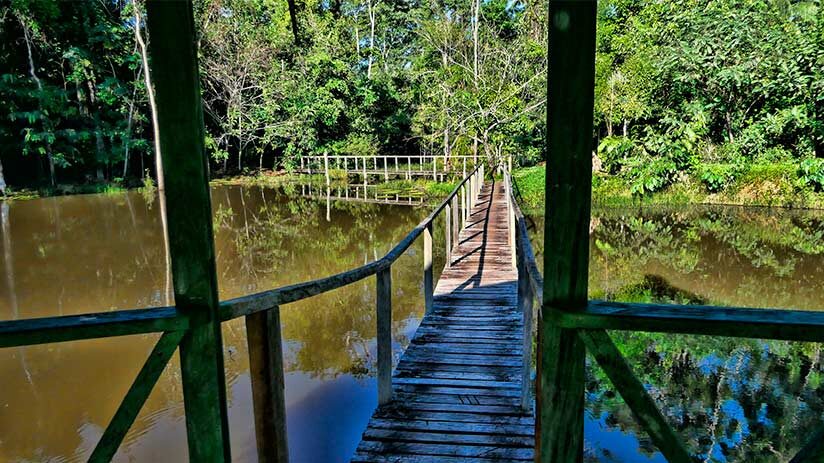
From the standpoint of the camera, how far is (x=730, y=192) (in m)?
15.2

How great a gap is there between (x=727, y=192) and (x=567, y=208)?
54.6 ft

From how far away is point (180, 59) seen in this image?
1.16 meters

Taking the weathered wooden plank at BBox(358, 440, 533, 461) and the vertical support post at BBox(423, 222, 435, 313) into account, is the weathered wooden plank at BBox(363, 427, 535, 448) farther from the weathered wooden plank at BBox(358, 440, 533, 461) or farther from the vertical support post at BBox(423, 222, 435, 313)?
the vertical support post at BBox(423, 222, 435, 313)

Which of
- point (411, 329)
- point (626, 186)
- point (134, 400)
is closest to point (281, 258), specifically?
point (411, 329)

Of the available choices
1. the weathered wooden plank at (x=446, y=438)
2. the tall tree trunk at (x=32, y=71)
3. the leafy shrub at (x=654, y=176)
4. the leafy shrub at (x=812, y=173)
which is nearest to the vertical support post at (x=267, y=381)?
the weathered wooden plank at (x=446, y=438)

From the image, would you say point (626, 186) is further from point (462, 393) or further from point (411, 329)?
point (462, 393)

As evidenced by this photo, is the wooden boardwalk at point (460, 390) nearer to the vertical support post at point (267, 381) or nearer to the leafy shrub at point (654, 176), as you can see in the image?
the vertical support post at point (267, 381)

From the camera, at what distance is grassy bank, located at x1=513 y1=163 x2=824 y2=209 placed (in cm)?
1425

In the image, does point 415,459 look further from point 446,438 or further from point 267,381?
point 267,381

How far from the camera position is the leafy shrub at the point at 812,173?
1367cm

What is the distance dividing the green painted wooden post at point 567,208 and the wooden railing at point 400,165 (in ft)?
56.9

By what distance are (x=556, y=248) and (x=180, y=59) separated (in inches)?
37.3

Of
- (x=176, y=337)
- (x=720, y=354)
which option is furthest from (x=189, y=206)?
(x=720, y=354)

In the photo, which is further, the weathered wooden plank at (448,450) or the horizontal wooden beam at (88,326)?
the weathered wooden plank at (448,450)
